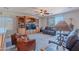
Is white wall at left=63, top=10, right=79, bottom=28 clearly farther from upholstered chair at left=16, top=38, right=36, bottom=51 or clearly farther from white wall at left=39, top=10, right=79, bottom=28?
upholstered chair at left=16, top=38, right=36, bottom=51

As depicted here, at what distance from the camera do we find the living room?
2062mm

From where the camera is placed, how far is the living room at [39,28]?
206 centimetres

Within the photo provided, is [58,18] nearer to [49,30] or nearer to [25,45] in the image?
[49,30]

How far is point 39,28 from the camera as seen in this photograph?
210 cm

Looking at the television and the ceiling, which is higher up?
the ceiling

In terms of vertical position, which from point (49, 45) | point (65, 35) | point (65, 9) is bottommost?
point (49, 45)

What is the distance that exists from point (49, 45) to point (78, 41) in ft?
1.50

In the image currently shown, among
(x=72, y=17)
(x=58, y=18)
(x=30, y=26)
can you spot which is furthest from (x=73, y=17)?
(x=30, y=26)

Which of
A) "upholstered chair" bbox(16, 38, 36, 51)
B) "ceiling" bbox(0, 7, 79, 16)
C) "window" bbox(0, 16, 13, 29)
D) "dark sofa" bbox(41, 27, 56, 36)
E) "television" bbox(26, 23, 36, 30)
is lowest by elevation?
"upholstered chair" bbox(16, 38, 36, 51)

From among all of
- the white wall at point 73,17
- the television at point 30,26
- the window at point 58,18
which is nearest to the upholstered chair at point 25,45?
the television at point 30,26

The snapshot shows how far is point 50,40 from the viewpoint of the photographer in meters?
2.09

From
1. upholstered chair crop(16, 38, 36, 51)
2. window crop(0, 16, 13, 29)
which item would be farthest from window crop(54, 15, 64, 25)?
window crop(0, 16, 13, 29)
